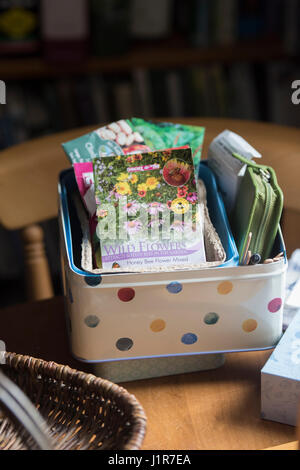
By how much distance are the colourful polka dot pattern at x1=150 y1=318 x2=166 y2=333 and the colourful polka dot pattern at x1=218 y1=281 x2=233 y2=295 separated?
3.4 inches

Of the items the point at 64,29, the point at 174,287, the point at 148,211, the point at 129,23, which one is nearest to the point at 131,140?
the point at 148,211

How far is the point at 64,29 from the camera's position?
1939mm

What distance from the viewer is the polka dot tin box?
2.55 ft

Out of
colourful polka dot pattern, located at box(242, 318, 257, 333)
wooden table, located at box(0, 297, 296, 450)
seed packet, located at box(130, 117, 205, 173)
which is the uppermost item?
seed packet, located at box(130, 117, 205, 173)

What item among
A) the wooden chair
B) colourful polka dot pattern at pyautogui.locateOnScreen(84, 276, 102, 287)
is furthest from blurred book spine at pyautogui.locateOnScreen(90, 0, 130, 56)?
colourful polka dot pattern at pyautogui.locateOnScreen(84, 276, 102, 287)

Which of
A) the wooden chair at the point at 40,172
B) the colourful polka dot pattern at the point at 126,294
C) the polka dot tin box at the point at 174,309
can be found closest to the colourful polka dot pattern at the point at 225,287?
the polka dot tin box at the point at 174,309

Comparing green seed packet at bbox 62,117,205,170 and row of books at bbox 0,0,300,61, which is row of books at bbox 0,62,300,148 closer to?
row of books at bbox 0,0,300,61

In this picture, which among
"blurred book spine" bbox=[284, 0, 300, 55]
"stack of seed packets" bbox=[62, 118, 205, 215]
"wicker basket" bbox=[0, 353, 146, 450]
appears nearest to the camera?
"wicker basket" bbox=[0, 353, 146, 450]

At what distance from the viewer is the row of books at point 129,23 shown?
1.94 m

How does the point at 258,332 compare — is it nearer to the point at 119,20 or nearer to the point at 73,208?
the point at 73,208

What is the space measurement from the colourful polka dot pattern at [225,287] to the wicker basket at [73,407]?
0.18 m

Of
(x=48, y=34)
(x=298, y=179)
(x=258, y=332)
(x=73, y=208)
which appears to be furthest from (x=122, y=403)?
(x=48, y=34)

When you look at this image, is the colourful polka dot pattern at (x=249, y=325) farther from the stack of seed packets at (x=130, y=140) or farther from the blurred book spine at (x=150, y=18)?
the blurred book spine at (x=150, y=18)

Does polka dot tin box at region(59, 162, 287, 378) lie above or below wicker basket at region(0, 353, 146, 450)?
above
